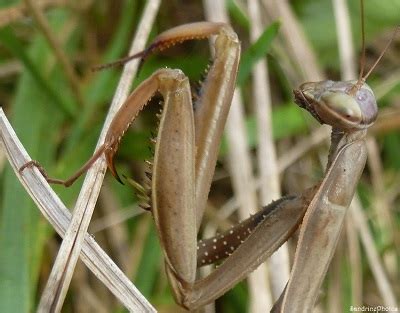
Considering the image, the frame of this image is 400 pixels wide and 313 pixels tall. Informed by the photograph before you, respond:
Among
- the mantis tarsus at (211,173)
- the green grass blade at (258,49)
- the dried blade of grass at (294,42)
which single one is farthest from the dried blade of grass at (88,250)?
the dried blade of grass at (294,42)

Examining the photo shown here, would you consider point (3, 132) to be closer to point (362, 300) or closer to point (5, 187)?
point (5, 187)

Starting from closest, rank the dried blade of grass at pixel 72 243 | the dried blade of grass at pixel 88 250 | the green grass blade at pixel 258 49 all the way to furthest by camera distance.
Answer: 1. the dried blade of grass at pixel 72 243
2. the dried blade of grass at pixel 88 250
3. the green grass blade at pixel 258 49

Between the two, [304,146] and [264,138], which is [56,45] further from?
[304,146]

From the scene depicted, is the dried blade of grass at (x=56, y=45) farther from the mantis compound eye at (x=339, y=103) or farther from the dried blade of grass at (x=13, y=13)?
the mantis compound eye at (x=339, y=103)

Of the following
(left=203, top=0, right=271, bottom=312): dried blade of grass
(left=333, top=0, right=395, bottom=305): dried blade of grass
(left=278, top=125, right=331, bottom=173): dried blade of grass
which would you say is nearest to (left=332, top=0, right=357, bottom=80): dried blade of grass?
(left=333, top=0, right=395, bottom=305): dried blade of grass

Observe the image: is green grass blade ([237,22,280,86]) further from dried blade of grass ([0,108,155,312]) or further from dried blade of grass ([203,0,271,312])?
dried blade of grass ([0,108,155,312])
